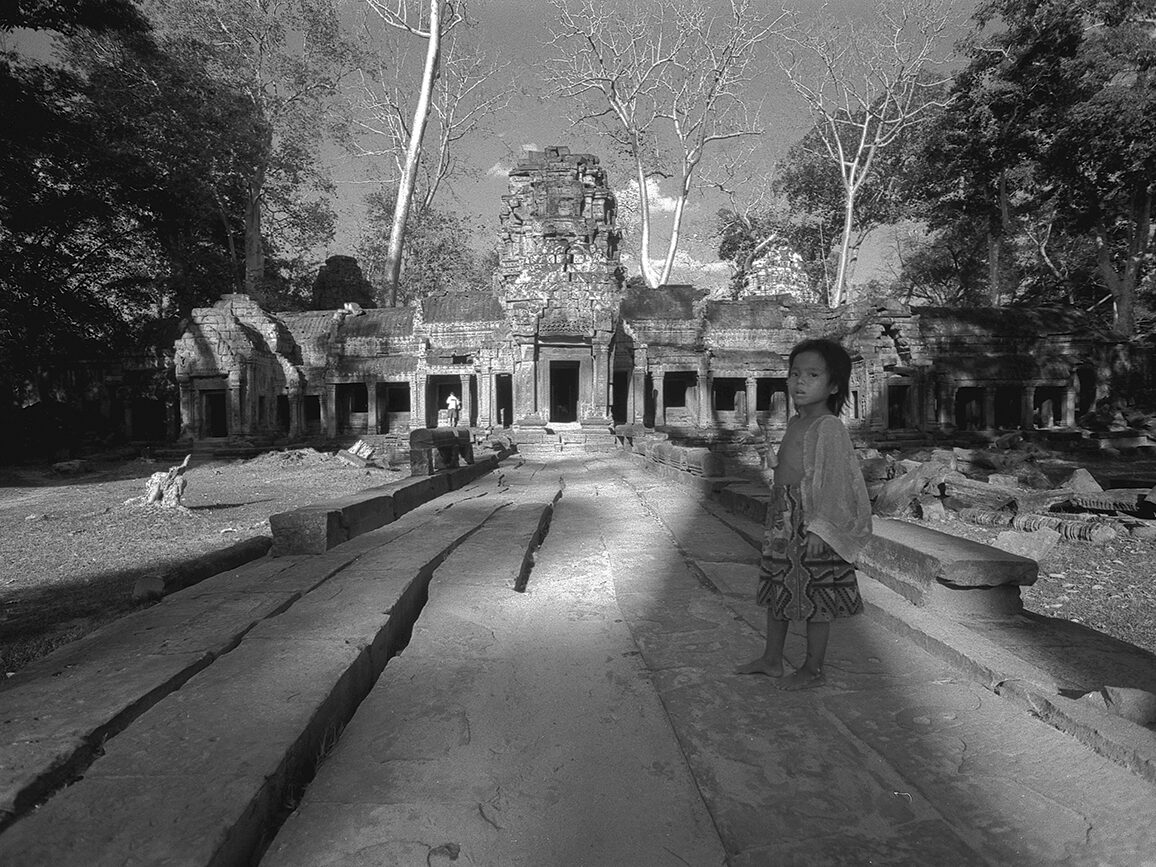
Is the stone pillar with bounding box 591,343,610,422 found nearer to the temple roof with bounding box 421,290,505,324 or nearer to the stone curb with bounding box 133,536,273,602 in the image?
the temple roof with bounding box 421,290,505,324

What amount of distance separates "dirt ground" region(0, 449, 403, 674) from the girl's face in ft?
14.5

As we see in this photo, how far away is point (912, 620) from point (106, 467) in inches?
820

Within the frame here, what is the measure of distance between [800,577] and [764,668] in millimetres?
392

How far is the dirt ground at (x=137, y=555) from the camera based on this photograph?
4656mm

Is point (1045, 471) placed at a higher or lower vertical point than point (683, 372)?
lower

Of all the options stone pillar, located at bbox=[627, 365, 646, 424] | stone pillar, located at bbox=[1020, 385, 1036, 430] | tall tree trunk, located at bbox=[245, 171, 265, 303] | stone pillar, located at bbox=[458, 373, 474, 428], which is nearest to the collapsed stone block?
stone pillar, located at bbox=[627, 365, 646, 424]

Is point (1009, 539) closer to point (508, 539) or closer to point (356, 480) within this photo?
point (508, 539)

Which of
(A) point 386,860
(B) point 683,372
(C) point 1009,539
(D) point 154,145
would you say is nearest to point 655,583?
(A) point 386,860

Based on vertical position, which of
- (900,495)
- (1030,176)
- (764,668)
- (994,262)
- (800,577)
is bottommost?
(900,495)

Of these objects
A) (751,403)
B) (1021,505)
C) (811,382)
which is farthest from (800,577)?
(751,403)

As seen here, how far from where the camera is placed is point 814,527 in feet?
7.57

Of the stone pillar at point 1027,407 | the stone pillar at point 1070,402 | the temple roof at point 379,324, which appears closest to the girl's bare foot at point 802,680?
the temple roof at point 379,324

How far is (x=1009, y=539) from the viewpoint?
632 cm

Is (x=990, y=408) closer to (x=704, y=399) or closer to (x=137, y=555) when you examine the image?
(x=704, y=399)
